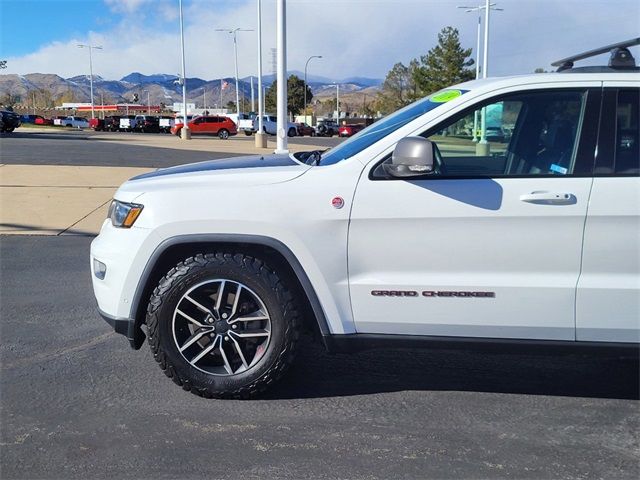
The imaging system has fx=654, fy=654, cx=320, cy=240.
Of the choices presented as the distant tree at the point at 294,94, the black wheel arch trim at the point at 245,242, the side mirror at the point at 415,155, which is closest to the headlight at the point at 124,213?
the black wheel arch trim at the point at 245,242

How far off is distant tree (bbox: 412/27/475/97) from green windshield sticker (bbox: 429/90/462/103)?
155ft

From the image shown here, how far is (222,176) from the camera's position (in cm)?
379

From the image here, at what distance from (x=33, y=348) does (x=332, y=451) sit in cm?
257

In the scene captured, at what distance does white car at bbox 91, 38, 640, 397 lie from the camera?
11.5 ft

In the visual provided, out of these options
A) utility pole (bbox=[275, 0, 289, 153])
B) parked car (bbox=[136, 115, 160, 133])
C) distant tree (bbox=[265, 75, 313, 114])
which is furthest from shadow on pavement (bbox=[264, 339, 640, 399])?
distant tree (bbox=[265, 75, 313, 114])

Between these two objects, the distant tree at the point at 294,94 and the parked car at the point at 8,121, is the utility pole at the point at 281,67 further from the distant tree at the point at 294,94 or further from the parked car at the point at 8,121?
the distant tree at the point at 294,94

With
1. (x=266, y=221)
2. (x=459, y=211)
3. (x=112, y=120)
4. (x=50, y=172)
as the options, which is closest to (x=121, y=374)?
(x=266, y=221)

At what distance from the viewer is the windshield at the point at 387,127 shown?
3.84 m

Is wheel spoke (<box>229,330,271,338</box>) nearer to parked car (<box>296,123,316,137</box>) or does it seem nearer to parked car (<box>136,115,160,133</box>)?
parked car (<box>296,123,316,137</box>)

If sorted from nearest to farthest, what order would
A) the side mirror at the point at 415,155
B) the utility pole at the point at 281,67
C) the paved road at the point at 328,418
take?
the paved road at the point at 328,418 < the side mirror at the point at 415,155 < the utility pole at the point at 281,67

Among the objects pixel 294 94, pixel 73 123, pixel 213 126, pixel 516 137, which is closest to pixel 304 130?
pixel 213 126

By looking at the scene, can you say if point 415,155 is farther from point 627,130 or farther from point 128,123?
point 128,123

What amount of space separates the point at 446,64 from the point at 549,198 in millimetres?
49060

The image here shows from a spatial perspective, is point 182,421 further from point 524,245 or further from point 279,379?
point 524,245
